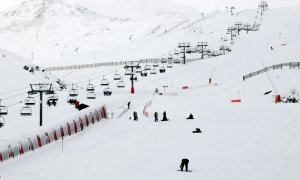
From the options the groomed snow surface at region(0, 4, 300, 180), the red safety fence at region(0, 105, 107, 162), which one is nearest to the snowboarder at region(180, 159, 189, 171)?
the groomed snow surface at region(0, 4, 300, 180)

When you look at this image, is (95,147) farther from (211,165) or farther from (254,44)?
(254,44)

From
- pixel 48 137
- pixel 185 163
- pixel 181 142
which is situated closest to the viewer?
pixel 185 163

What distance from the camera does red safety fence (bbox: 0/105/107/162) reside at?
1231 inches

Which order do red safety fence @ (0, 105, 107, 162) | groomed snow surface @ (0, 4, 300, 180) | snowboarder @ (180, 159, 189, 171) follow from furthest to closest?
red safety fence @ (0, 105, 107, 162)
groomed snow surface @ (0, 4, 300, 180)
snowboarder @ (180, 159, 189, 171)

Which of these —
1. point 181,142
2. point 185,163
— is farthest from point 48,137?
point 185,163

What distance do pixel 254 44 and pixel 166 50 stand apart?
2476cm

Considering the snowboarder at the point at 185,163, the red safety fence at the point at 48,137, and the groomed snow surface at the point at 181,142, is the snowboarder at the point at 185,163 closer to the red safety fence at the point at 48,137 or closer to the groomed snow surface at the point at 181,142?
the groomed snow surface at the point at 181,142

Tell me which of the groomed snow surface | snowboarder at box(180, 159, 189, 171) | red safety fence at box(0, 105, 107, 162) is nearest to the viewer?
snowboarder at box(180, 159, 189, 171)

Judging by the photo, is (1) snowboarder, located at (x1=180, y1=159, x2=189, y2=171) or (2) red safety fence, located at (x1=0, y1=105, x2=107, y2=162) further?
(2) red safety fence, located at (x1=0, y1=105, x2=107, y2=162)

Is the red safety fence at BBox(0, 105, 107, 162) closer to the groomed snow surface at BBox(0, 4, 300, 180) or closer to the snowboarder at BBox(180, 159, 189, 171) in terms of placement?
the groomed snow surface at BBox(0, 4, 300, 180)

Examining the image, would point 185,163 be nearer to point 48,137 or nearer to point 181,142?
point 181,142

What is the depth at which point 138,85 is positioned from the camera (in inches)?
4031

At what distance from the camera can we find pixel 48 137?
36.8 metres

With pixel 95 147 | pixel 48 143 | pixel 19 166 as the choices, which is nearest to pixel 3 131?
pixel 48 143
